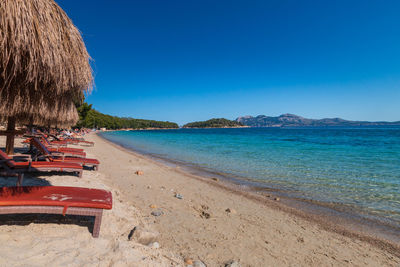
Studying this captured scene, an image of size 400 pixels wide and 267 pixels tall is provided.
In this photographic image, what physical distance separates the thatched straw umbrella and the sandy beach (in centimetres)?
196

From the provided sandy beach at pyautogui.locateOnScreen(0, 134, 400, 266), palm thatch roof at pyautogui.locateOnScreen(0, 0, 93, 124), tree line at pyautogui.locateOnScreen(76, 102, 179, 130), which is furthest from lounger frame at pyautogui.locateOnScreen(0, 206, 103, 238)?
tree line at pyautogui.locateOnScreen(76, 102, 179, 130)

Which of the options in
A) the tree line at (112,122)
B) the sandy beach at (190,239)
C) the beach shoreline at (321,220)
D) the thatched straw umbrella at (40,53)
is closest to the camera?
the thatched straw umbrella at (40,53)

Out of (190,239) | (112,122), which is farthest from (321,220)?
(112,122)

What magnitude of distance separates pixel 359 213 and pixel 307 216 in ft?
5.02

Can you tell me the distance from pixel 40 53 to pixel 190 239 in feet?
11.0

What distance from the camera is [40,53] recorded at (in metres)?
2.28

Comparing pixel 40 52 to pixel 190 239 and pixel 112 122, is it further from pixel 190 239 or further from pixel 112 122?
pixel 112 122

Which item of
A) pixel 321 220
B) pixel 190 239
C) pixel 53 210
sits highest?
pixel 53 210

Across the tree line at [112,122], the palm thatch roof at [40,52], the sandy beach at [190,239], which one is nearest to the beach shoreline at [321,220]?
the sandy beach at [190,239]

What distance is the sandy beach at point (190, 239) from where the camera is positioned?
2.46m

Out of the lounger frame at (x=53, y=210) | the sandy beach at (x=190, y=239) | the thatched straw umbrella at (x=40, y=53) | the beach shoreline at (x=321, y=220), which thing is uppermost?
the thatched straw umbrella at (x=40, y=53)

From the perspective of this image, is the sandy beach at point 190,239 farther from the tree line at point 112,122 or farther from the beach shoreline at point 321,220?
the tree line at point 112,122

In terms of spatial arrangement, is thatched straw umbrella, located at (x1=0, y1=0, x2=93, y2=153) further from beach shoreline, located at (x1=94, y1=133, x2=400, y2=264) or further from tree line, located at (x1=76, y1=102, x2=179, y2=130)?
tree line, located at (x1=76, y1=102, x2=179, y2=130)

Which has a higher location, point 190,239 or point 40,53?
point 40,53
